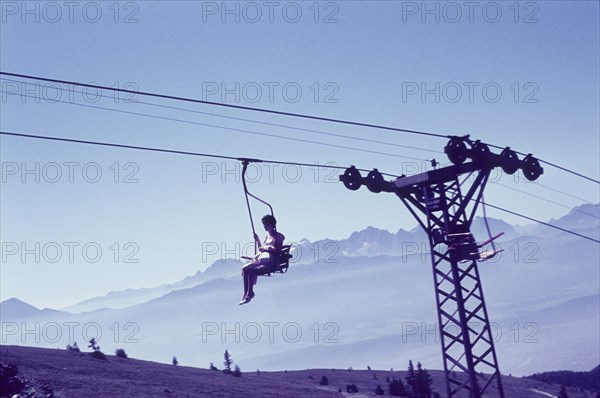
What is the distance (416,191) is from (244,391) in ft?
107

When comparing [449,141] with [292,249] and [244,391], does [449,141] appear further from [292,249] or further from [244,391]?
[244,391]

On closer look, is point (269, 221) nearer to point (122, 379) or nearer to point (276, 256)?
point (276, 256)

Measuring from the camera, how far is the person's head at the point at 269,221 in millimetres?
13492

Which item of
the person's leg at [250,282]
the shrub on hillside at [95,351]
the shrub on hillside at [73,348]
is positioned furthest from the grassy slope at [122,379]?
the person's leg at [250,282]

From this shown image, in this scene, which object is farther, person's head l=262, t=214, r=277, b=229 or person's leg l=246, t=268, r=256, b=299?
person's head l=262, t=214, r=277, b=229

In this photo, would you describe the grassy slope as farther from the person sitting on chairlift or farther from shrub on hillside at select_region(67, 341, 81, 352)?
the person sitting on chairlift

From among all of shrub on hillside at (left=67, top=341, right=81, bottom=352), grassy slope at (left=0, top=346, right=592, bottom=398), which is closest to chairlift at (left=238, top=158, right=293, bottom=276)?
grassy slope at (left=0, top=346, right=592, bottom=398)

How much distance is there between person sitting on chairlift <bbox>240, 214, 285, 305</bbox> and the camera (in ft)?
42.9

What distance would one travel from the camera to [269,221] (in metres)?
13.5

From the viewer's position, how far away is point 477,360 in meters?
14.3

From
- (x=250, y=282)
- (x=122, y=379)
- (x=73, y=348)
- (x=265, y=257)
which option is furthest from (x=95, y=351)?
(x=265, y=257)

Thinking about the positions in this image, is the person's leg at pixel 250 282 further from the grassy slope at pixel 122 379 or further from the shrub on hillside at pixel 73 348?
the shrub on hillside at pixel 73 348

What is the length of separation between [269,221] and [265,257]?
954 millimetres

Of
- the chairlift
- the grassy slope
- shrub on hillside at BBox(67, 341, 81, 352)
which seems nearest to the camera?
the chairlift
